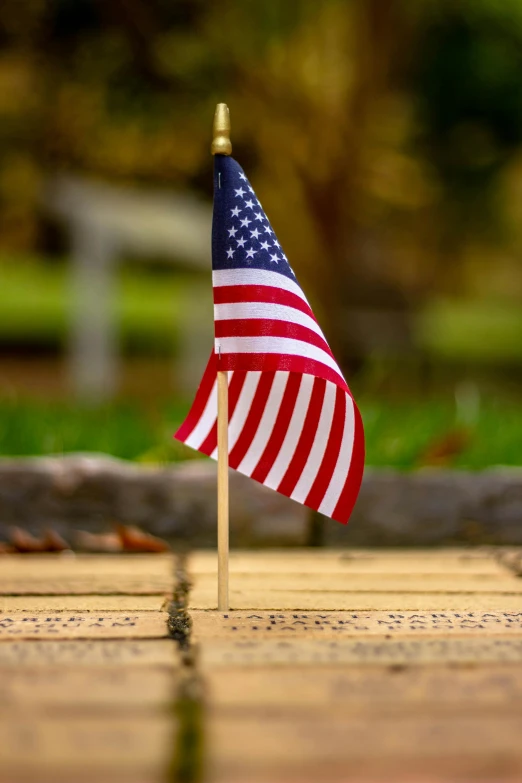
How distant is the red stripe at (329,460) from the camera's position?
2.13 meters

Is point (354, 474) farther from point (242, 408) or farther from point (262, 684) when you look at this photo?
point (262, 684)

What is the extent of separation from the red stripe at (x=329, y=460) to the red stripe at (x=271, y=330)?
16cm

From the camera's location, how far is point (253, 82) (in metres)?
7.00

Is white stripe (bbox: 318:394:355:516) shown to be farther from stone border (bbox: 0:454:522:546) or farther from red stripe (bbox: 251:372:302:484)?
stone border (bbox: 0:454:522:546)

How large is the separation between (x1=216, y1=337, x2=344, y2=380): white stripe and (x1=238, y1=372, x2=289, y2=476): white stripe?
0.21 metres

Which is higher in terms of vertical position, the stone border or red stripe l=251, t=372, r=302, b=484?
red stripe l=251, t=372, r=302, b=484

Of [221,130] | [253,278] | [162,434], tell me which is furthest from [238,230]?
[162,434]

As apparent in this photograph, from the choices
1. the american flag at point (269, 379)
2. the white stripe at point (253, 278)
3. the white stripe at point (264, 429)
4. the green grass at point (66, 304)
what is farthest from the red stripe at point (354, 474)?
the green grass at point (66, 304)

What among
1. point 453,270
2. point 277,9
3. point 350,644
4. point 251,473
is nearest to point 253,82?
point 277,9

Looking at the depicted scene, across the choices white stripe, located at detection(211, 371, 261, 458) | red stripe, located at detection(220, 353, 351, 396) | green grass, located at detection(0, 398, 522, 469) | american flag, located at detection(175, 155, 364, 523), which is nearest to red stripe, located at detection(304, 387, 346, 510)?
american flag, located at detection(175, 155, 364, 523)

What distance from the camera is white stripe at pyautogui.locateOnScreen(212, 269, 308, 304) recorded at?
207 centimetres

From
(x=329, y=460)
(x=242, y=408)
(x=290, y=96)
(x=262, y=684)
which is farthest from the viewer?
(x=290, y=96)

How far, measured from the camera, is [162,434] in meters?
4.07

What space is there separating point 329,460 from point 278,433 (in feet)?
0.48
